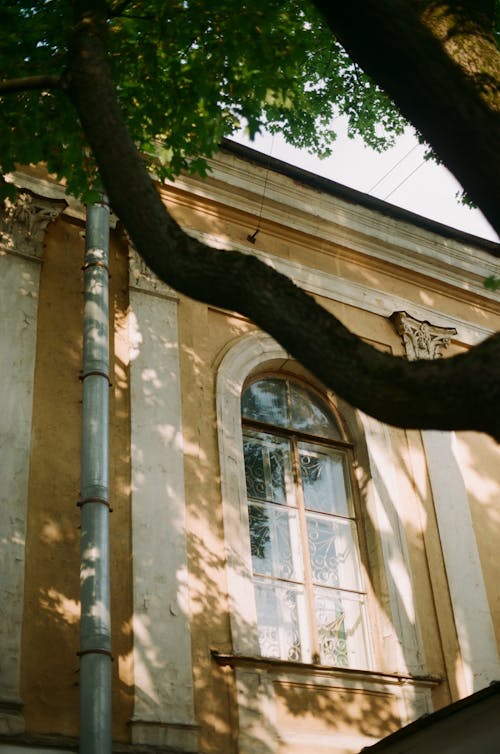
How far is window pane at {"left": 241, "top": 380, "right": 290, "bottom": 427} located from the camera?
8.70m

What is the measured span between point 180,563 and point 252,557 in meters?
0.92

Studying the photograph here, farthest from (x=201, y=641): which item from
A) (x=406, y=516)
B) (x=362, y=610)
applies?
(x=406, y=516)

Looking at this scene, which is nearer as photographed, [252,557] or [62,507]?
[62,507]

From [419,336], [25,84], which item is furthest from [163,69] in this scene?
[419,336]

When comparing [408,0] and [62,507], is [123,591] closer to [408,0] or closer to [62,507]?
[62,507]

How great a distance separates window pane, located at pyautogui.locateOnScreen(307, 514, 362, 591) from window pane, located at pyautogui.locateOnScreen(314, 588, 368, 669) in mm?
119

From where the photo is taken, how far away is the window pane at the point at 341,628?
7.75 metres

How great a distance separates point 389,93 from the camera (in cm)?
335

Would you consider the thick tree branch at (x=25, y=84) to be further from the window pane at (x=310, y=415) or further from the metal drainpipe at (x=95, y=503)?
the window pane at (x=310, y=415)

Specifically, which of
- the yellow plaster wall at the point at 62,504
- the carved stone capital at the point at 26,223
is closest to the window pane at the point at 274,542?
the yellow plaster wall at the point at 62,504

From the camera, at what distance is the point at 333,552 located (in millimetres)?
8289

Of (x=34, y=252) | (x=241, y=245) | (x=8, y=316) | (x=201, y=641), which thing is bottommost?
(x=201, y=641)

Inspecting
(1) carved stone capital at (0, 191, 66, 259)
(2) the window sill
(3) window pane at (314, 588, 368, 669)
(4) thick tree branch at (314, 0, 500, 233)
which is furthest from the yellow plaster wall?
(4) thick tree branch at (314, 0, 500, 233)

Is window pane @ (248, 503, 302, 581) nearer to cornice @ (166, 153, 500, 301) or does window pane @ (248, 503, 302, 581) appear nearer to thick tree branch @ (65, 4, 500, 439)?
cornice @ (166, 153, 500, 301)
